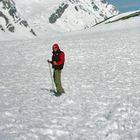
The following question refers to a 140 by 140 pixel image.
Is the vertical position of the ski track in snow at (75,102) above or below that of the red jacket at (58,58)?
below

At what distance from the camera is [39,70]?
32.4m

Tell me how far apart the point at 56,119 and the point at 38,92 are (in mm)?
6187

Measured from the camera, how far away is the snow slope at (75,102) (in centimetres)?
1453

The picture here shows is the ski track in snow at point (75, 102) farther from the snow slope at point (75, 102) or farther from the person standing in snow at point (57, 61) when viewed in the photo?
the person standing in snow at point (57, 61)

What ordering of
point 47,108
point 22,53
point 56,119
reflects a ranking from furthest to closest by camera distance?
point 22,53
point 47,108
point 56,119

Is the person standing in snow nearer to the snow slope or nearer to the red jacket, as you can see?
the red jacket

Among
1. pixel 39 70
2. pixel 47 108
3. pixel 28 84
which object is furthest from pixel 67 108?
pixel 39 70

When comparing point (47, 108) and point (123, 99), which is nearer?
point (47, 108)

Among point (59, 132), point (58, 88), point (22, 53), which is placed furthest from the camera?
point (22, 53)

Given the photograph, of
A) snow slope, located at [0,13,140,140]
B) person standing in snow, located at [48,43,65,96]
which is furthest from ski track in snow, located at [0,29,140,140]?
person standing in snow, located at [48,43,65,96]

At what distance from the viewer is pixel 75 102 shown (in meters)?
19.6

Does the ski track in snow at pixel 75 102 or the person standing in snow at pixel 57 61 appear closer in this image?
the ski track in snow at pixel 75 102

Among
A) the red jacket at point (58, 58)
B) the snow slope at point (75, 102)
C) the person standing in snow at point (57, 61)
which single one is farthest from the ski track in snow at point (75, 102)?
the red jacket at point (58, 58)

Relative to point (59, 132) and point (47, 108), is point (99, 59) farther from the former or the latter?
point (59, 132)
